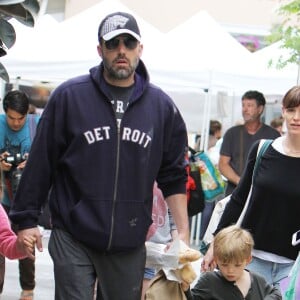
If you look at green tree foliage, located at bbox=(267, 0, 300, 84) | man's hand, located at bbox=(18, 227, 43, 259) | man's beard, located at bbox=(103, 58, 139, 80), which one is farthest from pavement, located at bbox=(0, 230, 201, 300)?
man's beard, located at bbox=(103, 58, 139, 80)

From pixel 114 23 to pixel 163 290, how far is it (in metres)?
A: 1.35

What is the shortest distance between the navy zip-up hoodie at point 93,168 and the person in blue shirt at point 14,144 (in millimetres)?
3659

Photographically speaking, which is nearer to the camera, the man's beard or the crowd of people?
the crowd of people

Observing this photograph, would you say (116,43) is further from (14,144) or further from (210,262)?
(14,144)

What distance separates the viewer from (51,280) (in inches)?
379

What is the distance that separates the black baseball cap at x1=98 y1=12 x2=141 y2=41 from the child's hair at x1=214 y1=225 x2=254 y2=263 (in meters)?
1.25

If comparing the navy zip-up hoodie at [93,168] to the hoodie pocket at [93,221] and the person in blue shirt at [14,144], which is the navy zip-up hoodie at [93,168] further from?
the person in blue shirt at [14,144]

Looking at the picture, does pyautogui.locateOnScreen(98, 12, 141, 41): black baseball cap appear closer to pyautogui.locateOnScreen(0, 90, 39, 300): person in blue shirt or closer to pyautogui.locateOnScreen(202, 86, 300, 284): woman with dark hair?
pyautogui.locateOnScreen(202, 86, 300, 284): woman with dark hair

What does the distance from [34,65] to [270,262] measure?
7.48 metres

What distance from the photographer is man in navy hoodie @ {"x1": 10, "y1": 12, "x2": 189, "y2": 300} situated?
4074 millimetres

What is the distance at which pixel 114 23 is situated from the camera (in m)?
4.26

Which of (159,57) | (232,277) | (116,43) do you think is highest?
(159,57)

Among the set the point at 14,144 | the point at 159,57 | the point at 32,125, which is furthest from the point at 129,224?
the point at 159,57

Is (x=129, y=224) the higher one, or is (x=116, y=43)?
(x=116, y=43)
